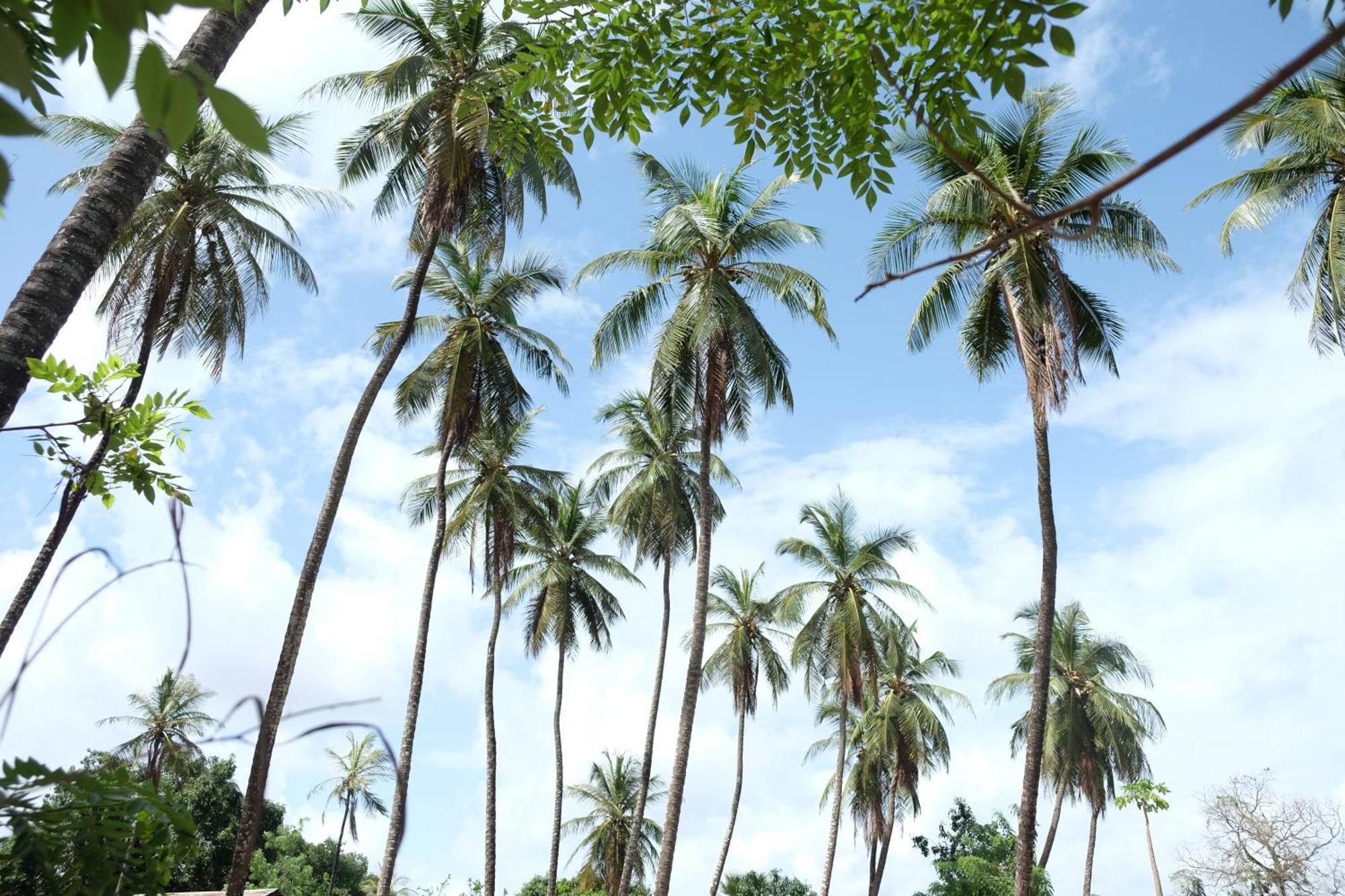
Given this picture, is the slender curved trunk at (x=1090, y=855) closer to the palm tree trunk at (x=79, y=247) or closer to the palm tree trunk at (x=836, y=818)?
the palm tree trunk at (x=836, y=818)

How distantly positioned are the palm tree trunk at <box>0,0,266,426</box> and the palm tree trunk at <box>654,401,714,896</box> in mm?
14033

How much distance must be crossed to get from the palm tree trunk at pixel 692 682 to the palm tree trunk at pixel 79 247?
1403 centimetres

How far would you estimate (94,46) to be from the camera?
101 cm

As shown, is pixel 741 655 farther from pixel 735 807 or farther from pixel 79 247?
pixel 79 247

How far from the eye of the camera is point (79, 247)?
320 centimetres

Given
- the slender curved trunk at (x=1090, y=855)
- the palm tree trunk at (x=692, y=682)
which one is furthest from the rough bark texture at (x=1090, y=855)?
the palm tree trunk at (x=692, y=682)

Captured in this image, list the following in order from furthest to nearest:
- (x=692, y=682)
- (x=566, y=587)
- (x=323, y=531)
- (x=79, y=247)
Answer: (x=566, y=587) < (x=692, y=682) < (x=323, y=531) < (x=79, y=247)

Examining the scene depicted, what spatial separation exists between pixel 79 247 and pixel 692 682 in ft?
49.4

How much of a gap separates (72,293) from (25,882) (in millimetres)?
1762

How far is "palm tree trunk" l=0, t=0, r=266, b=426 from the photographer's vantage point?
117 inches

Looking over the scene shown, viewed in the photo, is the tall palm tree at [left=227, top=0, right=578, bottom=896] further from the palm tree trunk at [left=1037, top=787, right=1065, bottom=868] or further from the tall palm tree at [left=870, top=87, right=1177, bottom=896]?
the palm tree trunk at [left=1037, top=787, right=1065, bottom=868]

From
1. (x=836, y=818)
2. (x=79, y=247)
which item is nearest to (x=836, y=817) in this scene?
(x=836, y=818)

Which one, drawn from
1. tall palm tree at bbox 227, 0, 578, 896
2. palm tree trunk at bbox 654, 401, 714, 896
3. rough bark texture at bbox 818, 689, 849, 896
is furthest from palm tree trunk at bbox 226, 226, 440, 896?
rough bark texture at bbox 818, 689, 849, 896

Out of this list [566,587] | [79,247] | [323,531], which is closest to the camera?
[79,247]
